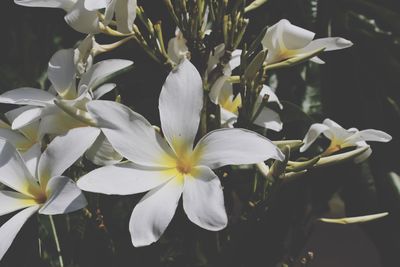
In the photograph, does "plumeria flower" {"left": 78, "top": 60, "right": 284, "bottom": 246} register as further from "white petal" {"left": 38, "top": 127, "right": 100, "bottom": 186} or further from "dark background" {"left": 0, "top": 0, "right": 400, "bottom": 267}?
"dark background" {"left": 0, "top": 0, "right": 400, "bottom": 267}

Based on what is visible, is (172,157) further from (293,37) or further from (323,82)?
(323,82)

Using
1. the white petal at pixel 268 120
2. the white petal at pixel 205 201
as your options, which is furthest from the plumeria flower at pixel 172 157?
the white petal at pixel 268 120

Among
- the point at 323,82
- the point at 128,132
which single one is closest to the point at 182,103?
the point at 128,132

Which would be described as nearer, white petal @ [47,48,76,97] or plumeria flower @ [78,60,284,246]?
plumeria flower @ [78,60,284,246]

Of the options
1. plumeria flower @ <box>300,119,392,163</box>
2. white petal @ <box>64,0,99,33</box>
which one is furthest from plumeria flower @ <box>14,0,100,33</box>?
plumeria flower @ <box>300,119,392,163</box>

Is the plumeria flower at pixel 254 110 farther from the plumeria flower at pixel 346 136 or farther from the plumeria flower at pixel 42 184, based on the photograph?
the plumeria flower at pixel 42 184
